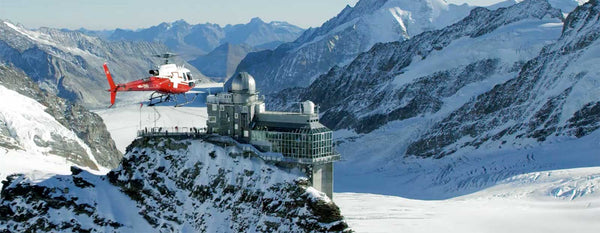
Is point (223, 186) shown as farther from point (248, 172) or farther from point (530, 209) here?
point (530, 209)

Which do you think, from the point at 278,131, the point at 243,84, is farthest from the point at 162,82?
the point at 278,131

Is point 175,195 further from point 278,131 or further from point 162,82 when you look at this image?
point 278,131

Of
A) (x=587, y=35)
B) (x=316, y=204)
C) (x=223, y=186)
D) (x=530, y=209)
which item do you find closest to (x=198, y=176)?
(x=223, y=186)

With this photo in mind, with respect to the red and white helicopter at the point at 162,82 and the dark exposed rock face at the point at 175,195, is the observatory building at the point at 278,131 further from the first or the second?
the red and white helicopter at the point at 162,82

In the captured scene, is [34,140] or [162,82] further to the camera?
[34,140]

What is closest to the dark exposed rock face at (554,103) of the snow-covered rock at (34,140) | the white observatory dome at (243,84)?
the white observatory dome at (243,84)
